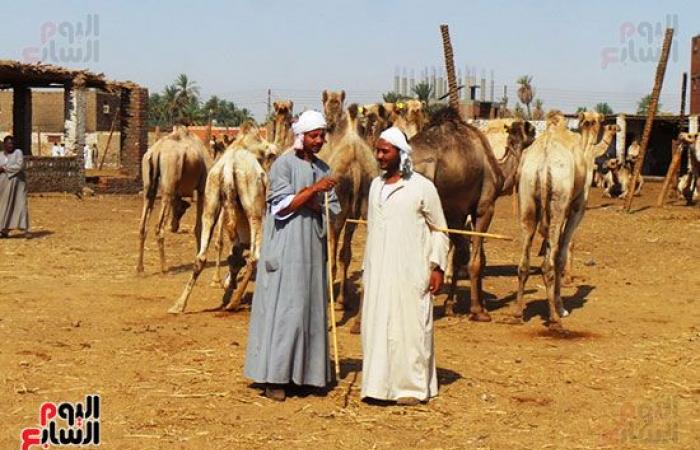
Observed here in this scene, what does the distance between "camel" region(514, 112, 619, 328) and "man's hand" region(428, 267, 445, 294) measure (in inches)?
125

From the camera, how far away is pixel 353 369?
761 cm

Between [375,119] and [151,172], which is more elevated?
[375,119]

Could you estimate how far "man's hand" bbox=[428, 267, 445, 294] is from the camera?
6.52m

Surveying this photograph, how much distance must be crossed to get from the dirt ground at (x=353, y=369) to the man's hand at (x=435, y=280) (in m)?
0.82

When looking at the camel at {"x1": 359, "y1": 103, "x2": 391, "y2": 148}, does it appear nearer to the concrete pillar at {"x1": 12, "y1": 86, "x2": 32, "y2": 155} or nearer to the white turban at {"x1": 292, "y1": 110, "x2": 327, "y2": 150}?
the white turban at {"x1": 292, "y1": 110, "x2": 327, "y2": 150}

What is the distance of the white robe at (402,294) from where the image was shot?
650 centimetres

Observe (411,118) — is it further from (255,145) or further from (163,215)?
(163,215)

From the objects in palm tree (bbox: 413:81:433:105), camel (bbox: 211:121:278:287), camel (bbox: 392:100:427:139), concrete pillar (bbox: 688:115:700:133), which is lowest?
camel (bbox: 211:121:278:287)

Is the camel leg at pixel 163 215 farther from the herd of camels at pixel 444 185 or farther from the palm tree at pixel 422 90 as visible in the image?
the palm tree at pixel 422 90

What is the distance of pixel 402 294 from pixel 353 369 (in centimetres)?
135

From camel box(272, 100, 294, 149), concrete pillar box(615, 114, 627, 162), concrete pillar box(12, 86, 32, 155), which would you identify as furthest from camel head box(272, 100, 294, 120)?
concrete pillar box(615, 114, 627, 162)

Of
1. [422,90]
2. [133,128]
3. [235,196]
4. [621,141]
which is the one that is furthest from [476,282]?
[422,90]

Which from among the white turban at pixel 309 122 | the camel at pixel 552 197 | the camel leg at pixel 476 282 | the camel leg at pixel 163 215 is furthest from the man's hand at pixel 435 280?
the camel leg at pixel 163 215

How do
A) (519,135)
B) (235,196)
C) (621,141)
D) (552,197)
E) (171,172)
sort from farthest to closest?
(621,141) < (171,172) < (519,135) < (235,196) < (552,197)
